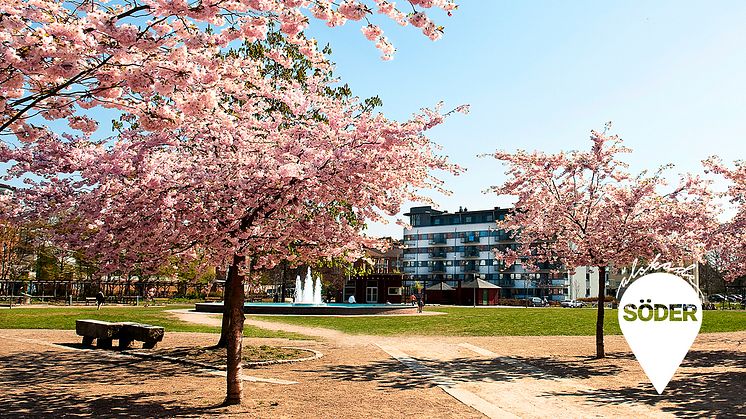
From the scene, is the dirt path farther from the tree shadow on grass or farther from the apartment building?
the apartment building

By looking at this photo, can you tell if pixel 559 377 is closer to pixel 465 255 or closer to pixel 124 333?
pixel 124 333

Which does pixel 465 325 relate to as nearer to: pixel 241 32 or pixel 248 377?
pixel 248 377

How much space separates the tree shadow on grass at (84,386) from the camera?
969cm

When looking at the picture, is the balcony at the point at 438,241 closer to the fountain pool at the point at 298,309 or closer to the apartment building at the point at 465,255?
the apartment building at the point at 465,255

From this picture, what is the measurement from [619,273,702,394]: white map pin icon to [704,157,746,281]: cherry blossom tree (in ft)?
22.8

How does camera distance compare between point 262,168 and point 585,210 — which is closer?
point 262,168

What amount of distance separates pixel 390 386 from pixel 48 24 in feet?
29.0

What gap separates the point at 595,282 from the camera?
400 ft

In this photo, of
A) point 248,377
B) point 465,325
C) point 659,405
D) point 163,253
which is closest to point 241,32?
point 163,253

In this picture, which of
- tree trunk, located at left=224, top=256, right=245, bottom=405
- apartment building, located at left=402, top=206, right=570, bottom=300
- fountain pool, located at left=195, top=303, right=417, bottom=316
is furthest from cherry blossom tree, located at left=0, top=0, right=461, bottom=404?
apartment building, located at left=402, top=206, right=570, bottom=300

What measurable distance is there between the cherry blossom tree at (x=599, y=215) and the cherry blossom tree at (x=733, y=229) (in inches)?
22.3

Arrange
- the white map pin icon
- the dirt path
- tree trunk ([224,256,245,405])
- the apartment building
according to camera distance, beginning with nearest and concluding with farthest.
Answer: the dirt path < tree trunk ([224,256,245,405]) < the white map pin icon < the apartment building

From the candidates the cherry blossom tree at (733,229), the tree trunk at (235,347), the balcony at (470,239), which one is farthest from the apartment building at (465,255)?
the tree trunk at (235,347)

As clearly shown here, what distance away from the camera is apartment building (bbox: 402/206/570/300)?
4220 inches
